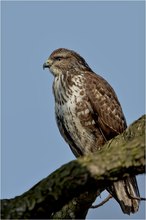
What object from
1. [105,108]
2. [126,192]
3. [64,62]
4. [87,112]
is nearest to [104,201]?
[126,192]

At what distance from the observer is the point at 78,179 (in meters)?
4.09

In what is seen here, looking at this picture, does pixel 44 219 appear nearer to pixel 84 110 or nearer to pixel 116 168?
pixel 116 168

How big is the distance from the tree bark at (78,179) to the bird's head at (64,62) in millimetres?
4118

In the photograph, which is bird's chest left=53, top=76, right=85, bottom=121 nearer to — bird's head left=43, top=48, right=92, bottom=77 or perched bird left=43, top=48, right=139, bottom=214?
perched bird left=43, top=48, right=139, bottom=214

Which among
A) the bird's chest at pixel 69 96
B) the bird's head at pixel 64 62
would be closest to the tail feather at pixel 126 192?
the bird's chest at pixel 69 96

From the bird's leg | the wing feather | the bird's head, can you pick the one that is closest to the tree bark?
the bird's leg

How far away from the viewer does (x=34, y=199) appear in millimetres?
4320

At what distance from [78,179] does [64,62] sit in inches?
181

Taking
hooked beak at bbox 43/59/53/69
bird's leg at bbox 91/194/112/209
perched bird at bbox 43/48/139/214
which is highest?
hooked beak at bbox 43/59/53/69

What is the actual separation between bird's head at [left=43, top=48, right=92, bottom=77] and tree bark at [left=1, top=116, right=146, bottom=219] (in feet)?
13.5

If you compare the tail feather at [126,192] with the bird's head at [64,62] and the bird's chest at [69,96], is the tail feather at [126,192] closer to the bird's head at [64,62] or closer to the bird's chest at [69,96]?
the bird's chest at [69,96]

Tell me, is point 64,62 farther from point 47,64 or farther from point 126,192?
point 126,192

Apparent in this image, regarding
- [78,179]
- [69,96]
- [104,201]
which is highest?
[69,96]

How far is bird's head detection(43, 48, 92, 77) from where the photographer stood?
27.5ft
